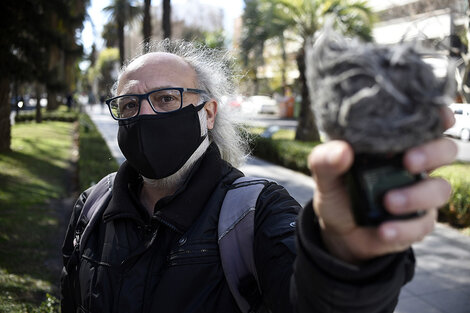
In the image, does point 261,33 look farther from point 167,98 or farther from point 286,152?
point 167,98

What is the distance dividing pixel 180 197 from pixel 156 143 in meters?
0.28

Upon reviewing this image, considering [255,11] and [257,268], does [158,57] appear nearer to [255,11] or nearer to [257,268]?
[257,268]

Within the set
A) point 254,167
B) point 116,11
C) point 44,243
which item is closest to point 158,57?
point 44,243

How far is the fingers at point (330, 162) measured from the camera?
2.62ft

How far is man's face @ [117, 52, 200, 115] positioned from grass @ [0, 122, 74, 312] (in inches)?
77.5

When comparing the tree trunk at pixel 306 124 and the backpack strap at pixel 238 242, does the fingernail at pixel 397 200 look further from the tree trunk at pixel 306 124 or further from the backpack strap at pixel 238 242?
the tree trunk at pixel 306 124

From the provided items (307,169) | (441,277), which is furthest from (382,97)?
(307,169)

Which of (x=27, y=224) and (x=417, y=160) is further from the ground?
(x=417, y=160)

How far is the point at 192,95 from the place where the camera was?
197cm

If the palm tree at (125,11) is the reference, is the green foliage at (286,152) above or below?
below

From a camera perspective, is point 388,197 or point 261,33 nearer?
point 388,197

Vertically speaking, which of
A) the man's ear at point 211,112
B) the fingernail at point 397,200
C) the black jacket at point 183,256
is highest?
Result: the man's ear at point 211,112

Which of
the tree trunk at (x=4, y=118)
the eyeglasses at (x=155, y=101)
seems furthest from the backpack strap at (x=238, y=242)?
the tree trunk at (x=4, y=118)

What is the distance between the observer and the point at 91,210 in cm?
191
